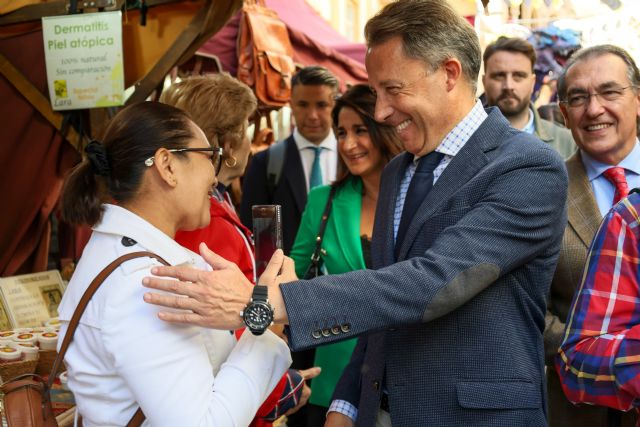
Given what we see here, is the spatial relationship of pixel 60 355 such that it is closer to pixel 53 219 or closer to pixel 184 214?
pixel 184 214

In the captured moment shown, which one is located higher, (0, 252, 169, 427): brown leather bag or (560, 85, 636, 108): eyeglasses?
(560, 85, 636, 108): eyeglasses

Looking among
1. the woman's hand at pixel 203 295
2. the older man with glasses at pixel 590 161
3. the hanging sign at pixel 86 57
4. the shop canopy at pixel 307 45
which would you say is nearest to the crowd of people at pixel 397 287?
the woman's hand at pixel 203 295

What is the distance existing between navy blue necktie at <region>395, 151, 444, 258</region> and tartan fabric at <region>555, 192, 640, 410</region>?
49 centimetres

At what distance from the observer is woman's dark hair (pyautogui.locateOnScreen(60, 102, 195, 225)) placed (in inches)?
82.0

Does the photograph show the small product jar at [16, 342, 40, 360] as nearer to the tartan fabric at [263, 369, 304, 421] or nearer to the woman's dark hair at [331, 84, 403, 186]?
the tartan fabric at [263, 369, 304, 421]

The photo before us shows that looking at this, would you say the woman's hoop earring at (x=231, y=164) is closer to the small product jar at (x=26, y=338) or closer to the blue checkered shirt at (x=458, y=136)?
the small product jar at (x=26, y=338)

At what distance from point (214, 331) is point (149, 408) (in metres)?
0.35

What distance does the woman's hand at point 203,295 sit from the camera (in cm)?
177

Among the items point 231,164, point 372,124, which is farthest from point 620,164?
point 231,164

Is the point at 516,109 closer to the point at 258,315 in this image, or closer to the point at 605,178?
the point at 605,178

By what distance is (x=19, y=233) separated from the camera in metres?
4.17

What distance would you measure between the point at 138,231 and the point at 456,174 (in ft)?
2.79

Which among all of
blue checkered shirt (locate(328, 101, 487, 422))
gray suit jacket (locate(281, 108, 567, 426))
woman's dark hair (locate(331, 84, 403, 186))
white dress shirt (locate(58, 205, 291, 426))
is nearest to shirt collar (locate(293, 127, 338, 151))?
woman's dark hair (locate(331, 84, 403, 186))

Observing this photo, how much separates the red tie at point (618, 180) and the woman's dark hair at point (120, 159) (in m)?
1.70
